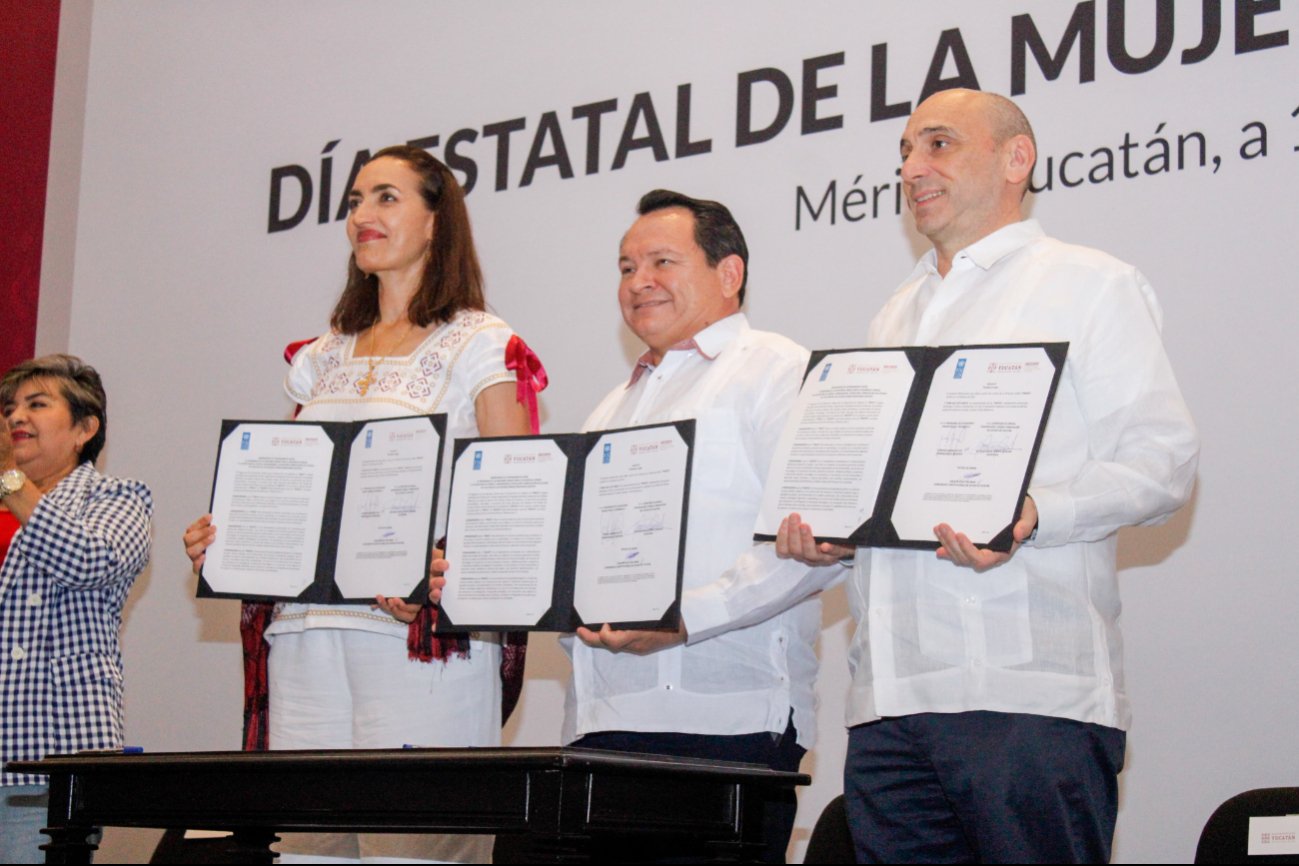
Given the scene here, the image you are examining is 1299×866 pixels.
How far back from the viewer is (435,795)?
2369 millimetres

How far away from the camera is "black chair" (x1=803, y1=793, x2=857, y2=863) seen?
3352mm

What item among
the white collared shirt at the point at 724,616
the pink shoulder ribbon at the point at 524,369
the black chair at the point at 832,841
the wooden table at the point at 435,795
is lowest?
the black chair at the point at 832,841

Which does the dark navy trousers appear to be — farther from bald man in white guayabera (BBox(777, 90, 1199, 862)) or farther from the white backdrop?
the white backdrop

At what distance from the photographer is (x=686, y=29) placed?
465 centimetres

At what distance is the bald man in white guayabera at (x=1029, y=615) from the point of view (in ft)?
7.94

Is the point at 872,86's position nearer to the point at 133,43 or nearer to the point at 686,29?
the point at 686,29

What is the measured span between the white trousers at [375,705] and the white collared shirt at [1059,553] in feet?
2.96

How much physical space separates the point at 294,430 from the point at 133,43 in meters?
3.28

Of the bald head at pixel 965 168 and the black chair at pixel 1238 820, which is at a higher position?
the bald head at pixel 965 168

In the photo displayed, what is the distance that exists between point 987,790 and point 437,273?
1.75 metres

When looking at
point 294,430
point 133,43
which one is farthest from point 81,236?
point 294,430

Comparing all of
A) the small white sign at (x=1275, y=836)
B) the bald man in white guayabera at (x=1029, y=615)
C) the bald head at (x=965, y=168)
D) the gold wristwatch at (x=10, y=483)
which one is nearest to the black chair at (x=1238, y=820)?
the small white sign at (x=1275, y=836)

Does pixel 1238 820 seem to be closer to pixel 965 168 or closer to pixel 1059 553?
pixel 1059 553

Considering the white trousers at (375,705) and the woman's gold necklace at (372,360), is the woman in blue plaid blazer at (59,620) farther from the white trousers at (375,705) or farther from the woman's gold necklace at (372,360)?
the woman's gold necklace at (372,360)
